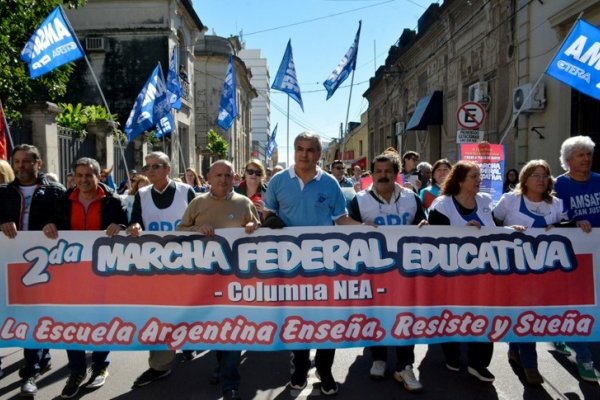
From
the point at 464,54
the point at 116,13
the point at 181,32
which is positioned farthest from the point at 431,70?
the point at 116,13

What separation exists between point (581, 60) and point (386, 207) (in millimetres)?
2921

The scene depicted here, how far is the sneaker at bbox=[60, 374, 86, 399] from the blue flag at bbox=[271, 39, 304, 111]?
997 centimetres

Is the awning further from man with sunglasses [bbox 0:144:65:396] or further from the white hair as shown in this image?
man with sunglasses [bbox 0:144:65:396]

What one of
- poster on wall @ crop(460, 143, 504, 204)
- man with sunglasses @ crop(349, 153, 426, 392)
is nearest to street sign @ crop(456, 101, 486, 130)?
poster on wall @ crop(460, 143, 504, 204)

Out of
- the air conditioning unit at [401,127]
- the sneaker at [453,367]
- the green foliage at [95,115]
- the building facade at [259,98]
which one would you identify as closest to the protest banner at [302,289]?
the sneaker at [453,367]

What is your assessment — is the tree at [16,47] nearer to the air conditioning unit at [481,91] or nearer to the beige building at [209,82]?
the air conditioning unit at [481,91]

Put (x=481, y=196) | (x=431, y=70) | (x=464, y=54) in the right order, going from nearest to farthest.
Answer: (x=481, y=196)
(x=464, y=54)
(x=431, y=70)

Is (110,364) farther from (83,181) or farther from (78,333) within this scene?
(83,181)

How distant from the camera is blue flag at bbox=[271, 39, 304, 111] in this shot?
514 inches

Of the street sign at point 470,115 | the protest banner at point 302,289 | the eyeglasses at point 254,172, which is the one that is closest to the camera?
the protest banner at point 302,289

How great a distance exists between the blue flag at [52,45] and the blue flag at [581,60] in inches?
230

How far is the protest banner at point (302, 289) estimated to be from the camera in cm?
388

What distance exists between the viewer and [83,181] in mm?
4027

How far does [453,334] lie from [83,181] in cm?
315
